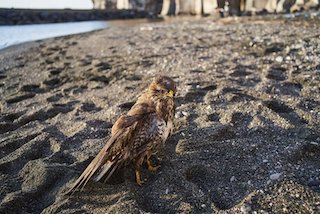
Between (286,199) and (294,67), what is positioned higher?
(294,67)

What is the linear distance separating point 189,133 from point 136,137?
41.0 inches

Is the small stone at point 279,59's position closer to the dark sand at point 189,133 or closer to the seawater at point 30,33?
the dark sand at point 189,133

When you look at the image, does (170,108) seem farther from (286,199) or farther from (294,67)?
(294,67)

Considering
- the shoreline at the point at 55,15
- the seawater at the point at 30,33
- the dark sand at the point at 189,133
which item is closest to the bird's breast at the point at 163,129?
the dark sand at the point at 189,133

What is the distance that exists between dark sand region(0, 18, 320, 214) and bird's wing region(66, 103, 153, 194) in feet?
0.39

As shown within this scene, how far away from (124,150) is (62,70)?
507 cm

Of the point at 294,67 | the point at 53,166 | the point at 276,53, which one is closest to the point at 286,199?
the point at 53,166

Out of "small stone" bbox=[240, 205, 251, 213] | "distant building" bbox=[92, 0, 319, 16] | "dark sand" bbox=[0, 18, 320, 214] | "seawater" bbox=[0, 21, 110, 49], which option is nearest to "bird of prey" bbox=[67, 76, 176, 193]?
"dark sand" bbox=[0, 18, 320, 214]

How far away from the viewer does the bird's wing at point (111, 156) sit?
3.27m

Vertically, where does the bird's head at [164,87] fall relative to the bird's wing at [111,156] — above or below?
above

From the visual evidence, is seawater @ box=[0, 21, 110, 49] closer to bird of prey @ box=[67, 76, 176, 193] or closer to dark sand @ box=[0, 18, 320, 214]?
dark sand @ box=[0, 18, 320, 214]

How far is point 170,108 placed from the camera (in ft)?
11.8

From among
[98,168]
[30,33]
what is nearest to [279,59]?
[98,168]

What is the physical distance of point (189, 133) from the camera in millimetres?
4230
